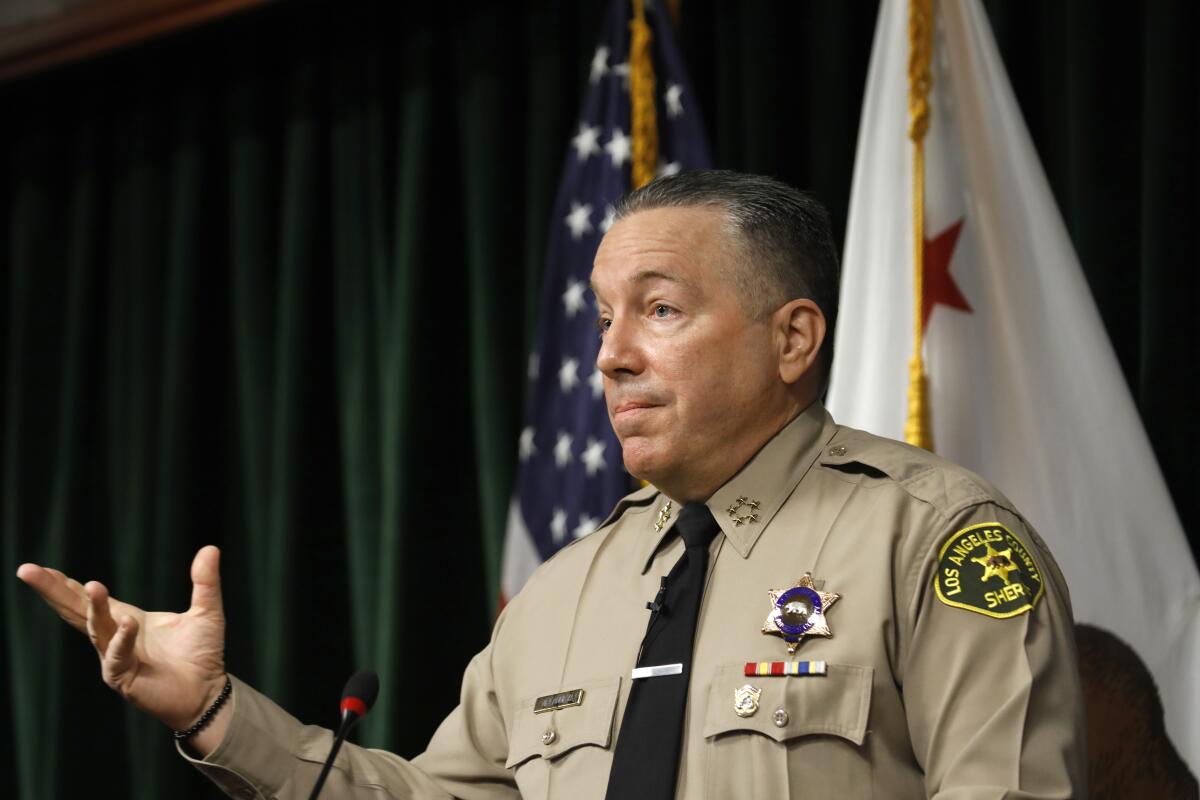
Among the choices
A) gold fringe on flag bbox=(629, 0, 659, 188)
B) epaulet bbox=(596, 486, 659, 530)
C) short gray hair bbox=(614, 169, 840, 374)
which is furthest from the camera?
gold fringe on flag bbox=(629, 0, 659, 188)

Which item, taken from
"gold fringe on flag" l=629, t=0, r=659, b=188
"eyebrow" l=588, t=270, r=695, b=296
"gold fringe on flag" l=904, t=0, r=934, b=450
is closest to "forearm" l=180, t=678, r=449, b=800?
"eyebrow" l=588, t=270, r=695, b=296

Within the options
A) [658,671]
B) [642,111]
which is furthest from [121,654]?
[642,111]

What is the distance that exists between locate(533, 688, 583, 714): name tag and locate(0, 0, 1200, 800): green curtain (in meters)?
1.51

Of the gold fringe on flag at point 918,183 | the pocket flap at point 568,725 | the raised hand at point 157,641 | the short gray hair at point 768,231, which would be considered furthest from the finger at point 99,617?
the gold fringe on flag at point 918,183

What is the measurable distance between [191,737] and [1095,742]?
143cm

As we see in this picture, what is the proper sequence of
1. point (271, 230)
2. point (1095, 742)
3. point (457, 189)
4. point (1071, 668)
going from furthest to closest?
1. point (271, 230)
2. point (457, 189)
3. point (1095, 742)
4. point (1071, 668)

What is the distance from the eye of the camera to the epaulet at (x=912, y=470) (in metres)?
1.77

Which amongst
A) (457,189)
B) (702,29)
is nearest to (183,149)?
(457,189)

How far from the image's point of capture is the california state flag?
241 cm

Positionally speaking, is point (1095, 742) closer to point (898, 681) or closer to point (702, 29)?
point (898, 681)

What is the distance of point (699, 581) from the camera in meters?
1.89

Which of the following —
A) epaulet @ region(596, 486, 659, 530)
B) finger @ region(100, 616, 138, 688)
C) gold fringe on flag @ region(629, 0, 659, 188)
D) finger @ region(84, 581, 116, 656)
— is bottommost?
finger @ region(100, 616, 138, 688)

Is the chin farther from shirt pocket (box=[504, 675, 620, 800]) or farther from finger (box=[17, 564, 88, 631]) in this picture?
finger (box=[17, 564, 88, 631])

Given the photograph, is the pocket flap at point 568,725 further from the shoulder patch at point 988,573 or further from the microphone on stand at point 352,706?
the shoulder patch at point 988,573
